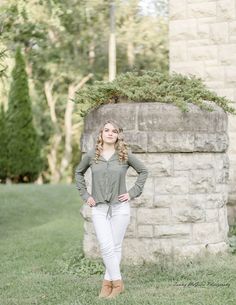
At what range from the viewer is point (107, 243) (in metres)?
5.78

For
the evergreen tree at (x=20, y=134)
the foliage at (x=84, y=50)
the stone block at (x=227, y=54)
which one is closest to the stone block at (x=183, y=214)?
the stone block at (x=227, y=54)

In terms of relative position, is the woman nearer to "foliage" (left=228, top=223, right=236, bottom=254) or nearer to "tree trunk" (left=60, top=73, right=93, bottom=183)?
"foliage" (left=228, top=223, right=236, bottom=254)

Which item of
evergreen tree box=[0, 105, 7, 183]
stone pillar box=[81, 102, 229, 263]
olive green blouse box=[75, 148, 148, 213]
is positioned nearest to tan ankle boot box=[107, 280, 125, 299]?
olive green blouse box=[75, 148, 148, 213]

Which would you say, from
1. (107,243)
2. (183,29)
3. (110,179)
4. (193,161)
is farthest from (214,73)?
(107,243)

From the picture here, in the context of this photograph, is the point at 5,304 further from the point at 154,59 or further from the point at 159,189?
the point at 154,59

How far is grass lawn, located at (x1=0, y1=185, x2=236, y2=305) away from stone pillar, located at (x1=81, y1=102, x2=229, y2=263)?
0.23 metres

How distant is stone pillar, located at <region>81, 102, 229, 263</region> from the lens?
734 centimetres

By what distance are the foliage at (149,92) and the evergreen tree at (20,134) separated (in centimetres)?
1533

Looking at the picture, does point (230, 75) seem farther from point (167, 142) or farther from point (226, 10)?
point (167, 142)

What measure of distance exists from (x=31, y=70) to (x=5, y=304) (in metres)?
25.2

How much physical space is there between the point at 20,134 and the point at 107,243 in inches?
693

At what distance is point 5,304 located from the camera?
231 inches

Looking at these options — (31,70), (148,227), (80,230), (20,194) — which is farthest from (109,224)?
(31,70)

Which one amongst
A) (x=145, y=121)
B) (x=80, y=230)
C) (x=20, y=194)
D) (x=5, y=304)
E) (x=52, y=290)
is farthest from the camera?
(x=20, y=194)
